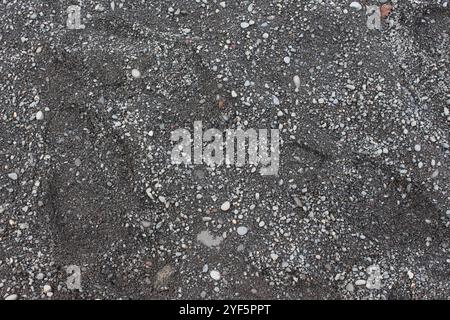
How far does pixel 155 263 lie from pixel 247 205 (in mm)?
641

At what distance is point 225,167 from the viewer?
337cm

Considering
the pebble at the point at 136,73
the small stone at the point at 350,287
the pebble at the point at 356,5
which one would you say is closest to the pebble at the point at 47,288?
the pebble at the point at 136,73

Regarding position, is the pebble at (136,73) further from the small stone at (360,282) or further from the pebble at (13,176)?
the small stone at (360,282)

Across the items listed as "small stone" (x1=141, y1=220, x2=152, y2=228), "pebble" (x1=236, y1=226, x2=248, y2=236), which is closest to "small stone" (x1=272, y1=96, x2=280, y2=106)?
"pebble" (x1=236, y1=226, x2=248, y2=236)

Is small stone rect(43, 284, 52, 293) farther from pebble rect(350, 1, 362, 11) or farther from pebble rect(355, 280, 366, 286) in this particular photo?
pebble rect(350, 1, 362, 11)

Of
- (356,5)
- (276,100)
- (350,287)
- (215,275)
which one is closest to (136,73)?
(276,100)

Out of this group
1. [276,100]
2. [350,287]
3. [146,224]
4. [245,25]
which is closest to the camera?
[350,287]

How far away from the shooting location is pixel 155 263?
128 inches

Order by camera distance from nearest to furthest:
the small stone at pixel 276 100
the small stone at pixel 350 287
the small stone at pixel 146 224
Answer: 1. the small stone at pixel 350 287
2. the small stone at pixel 146 224
3. the small stone at pixel 276 100

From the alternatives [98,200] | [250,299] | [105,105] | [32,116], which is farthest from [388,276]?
[32,116]

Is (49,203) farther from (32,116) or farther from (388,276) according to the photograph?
(388,276)

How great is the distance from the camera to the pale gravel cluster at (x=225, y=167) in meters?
3.24

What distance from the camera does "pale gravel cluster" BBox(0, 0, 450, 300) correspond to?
127 inches

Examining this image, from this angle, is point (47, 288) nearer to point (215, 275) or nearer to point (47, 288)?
point (47, 288)
